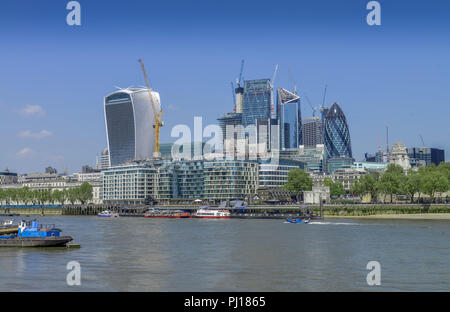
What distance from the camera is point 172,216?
170 metres

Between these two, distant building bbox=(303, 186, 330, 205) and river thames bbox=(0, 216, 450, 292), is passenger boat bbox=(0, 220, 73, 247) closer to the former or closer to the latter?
river thames bbox=(0, 216, 450, 292)

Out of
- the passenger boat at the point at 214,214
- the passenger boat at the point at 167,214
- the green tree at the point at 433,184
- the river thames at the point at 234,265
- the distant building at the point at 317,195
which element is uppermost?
the green tree at the point at 433,184

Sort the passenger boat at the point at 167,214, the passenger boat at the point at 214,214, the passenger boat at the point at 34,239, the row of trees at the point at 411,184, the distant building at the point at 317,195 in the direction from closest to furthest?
the passenger boat at the point at 34,239 < the row of trees at the point at 411,184 < the passenger boat at the point at 214,214 < the passenger boat at the point at 167,214 < the distant building at the point at 317,195

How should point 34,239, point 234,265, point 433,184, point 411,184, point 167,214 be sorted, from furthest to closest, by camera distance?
point 167,214 → point 411,184 → point 433,184 → point 34,239 → point 234,265

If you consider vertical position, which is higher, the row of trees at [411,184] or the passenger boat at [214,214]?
the row of trees at [411,184]

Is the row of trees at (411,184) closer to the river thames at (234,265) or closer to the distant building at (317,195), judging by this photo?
the distant building at (317,195)

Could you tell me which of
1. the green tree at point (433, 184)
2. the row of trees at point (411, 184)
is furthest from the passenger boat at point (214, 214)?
the green tree at point (433, 184)

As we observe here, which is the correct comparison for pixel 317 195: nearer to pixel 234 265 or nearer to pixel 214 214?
pixel 214 214

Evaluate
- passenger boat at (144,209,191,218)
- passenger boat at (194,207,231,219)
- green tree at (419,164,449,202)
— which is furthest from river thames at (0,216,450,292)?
passenger boat at (144,209,191,218)

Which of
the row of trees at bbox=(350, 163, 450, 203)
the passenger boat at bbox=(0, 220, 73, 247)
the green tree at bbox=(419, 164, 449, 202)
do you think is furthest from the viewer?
the row of trees at bbox=(350, 163, 450, 203)

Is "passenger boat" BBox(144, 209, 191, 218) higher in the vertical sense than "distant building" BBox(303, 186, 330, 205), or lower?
lower

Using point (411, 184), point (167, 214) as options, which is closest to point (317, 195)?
point (411, 184)
